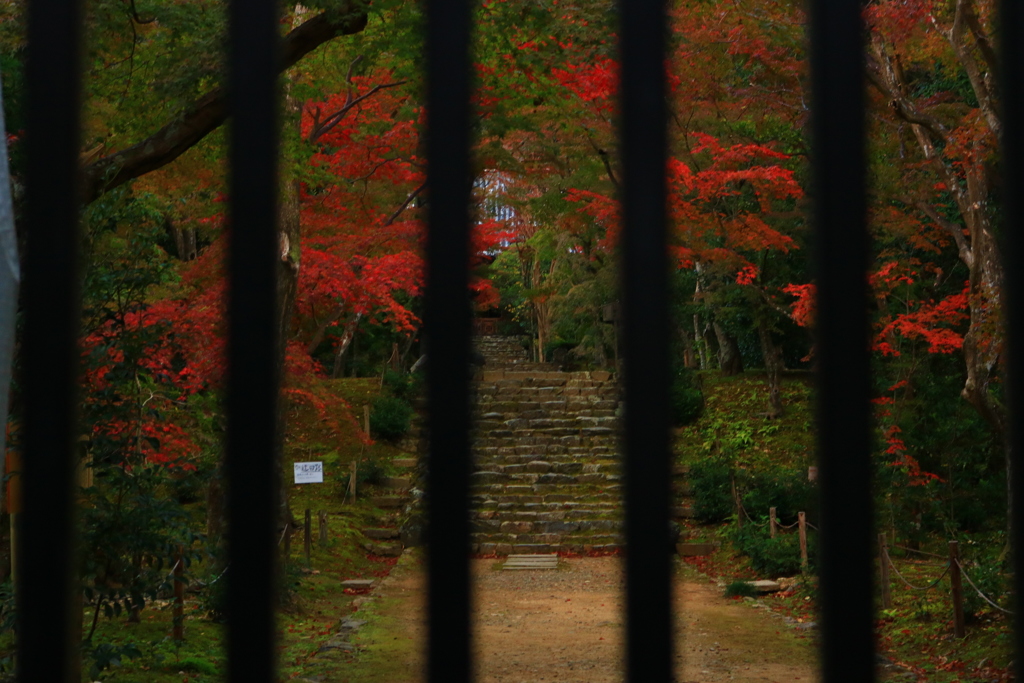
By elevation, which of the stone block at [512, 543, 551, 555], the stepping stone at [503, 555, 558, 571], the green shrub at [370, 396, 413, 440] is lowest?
the stepping stone at [503, 555, 558, 571]

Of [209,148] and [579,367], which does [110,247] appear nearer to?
[209,148]

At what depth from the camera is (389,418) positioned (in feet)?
53.9

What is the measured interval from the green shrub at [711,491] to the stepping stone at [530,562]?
7.83 feet

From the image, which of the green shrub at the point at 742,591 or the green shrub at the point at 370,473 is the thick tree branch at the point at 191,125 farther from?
the green shrub at the point at 370,473

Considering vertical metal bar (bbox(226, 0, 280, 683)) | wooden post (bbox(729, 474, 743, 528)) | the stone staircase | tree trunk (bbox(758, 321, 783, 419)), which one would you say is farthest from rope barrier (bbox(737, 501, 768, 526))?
vertical metal bar (bbox(226, 0, 280, 683))

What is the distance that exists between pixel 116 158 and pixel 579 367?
642 inches

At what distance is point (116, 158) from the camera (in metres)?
5.09

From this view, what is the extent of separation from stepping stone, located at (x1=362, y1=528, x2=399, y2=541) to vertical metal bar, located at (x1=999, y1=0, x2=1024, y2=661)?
41.4 ft

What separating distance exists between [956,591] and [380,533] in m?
8.06

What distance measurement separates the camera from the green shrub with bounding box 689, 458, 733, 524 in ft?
42.8

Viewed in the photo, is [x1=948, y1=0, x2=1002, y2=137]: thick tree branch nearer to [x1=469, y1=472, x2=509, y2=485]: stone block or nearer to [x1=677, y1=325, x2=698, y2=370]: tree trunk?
[x1=469, y1=472, x2=509, y2=485]: stone block

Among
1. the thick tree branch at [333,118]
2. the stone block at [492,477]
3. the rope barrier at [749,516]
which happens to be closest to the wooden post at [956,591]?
the rope barrier at [749,516]

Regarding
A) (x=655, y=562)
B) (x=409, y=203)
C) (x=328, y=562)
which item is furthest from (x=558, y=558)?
(x=655, y=562)

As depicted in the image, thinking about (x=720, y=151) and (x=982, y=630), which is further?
(x=720, y=151)
